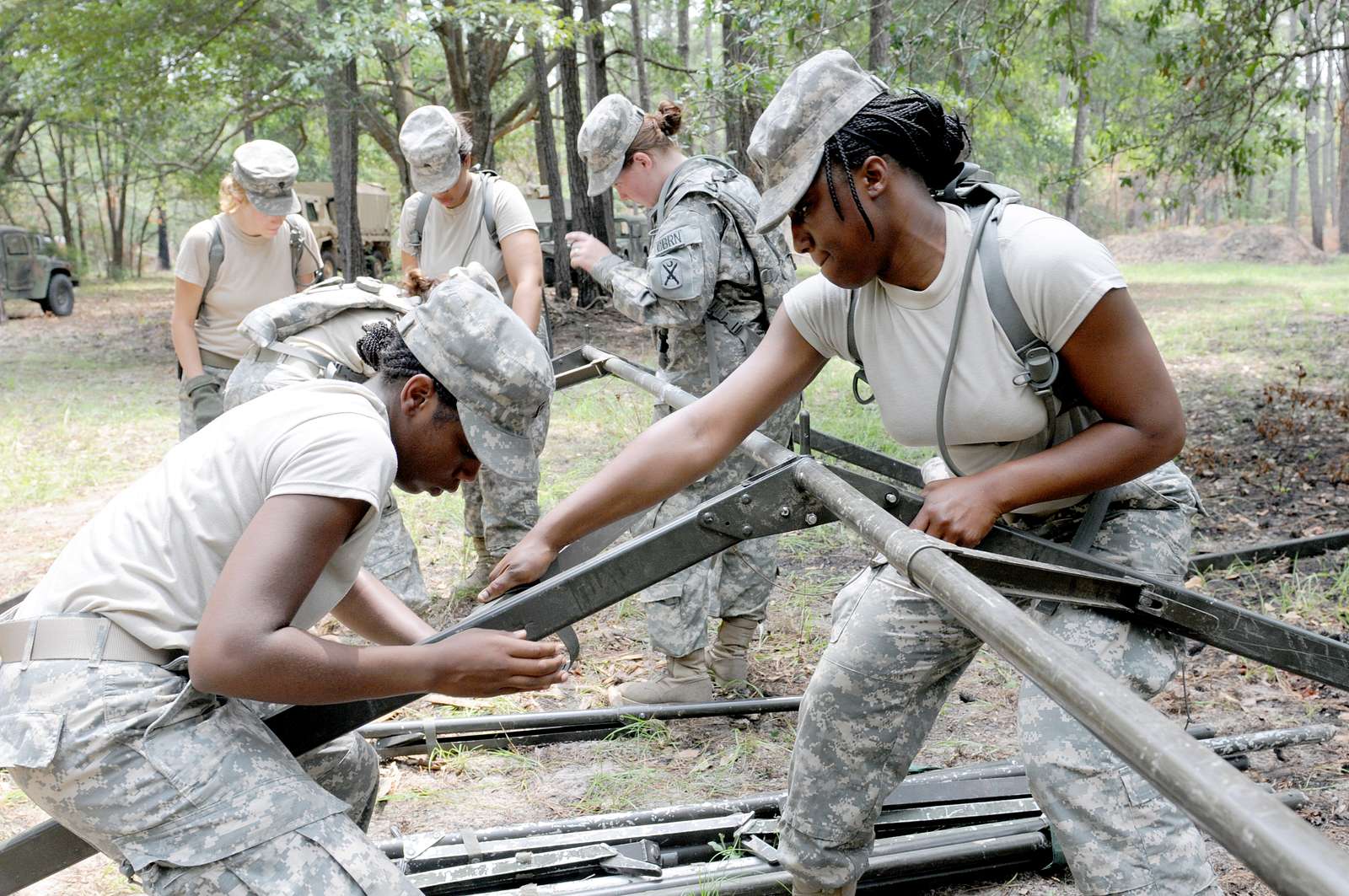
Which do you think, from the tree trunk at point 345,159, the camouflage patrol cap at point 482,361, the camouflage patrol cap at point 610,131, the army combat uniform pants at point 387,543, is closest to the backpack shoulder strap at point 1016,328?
the camouflage patrol cap at point 482,361

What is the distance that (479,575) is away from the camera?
18.5 feet

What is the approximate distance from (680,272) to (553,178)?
468 inches

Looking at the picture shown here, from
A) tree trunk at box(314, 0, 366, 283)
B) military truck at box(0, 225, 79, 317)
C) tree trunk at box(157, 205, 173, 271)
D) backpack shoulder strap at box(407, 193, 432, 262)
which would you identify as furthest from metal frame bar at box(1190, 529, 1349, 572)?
tree trunk at box(157, 205, 173, 271)

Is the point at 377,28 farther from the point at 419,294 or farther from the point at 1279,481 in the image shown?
the point at 1279,481

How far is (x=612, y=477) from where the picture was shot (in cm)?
270

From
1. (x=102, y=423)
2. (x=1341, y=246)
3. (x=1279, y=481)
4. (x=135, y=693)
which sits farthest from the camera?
(x=1341, y=246)

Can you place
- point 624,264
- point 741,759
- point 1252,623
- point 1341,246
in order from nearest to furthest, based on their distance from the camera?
point 1252,623, point 741,759, point 624,264, point 1341,246

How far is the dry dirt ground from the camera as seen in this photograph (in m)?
3.64

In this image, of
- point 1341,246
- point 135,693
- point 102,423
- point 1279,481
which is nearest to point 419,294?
point 135,693

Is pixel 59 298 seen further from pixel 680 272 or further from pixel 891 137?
pixel 891 137

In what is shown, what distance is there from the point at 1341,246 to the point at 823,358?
34.4 m

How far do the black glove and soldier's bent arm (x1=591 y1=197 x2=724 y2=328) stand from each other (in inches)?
84.2

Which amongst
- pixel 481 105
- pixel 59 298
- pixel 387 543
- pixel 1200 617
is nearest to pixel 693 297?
pixel 387 543

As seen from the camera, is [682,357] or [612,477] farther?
[682,357]
